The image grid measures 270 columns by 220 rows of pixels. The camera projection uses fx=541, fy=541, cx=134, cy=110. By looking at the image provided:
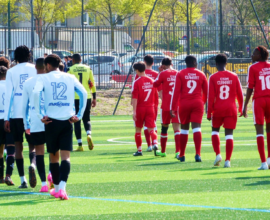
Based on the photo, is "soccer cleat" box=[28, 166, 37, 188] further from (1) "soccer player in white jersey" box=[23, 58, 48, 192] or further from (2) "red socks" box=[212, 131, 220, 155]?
(2) "red socks" box=[212, 131, 220, 155]

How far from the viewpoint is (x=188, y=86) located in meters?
10.3

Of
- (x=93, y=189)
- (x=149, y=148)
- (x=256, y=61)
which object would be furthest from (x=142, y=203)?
(x=149, y=148)

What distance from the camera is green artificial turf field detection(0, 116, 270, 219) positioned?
6.22 m

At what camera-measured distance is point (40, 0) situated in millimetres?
45719

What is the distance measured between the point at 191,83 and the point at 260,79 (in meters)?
1.55

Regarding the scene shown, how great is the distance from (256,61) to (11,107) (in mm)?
4235

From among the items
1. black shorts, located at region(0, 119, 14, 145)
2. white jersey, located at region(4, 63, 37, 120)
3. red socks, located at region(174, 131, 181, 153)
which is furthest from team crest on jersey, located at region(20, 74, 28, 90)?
red socks, located at region(174, 131, 181, 153)

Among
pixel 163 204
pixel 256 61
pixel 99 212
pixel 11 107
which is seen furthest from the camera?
pixel 256 61

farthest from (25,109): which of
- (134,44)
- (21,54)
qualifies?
(134,44)

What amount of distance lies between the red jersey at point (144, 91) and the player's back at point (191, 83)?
4.67 ft

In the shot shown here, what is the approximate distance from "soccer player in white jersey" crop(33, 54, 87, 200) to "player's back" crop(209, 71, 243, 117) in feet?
11.1

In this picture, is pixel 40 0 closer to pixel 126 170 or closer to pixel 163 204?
pixel 126 170

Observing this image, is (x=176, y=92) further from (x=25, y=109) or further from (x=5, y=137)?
(x=25, y=109)

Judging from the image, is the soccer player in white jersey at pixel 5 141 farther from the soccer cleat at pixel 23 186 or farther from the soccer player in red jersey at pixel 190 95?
the soccer player in red jersey at pixel 190 95
